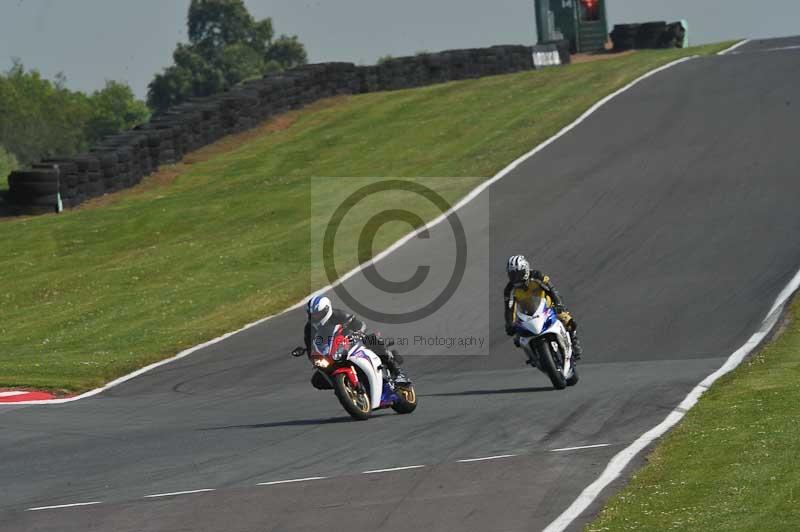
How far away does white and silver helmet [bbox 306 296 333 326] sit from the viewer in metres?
14.2

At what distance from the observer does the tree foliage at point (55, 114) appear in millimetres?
102875

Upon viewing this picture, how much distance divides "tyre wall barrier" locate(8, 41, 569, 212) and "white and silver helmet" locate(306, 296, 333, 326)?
22.0 m

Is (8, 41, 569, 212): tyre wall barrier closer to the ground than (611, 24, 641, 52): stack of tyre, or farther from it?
closer to the ground

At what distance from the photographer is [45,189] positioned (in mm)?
34875

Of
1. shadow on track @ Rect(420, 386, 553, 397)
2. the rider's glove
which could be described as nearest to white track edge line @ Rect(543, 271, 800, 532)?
the rider's glove

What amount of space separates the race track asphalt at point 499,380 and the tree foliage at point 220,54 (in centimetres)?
11707

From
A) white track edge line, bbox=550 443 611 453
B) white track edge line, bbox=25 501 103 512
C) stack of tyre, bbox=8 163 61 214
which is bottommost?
white track edge line, bbox=550 443 611 453

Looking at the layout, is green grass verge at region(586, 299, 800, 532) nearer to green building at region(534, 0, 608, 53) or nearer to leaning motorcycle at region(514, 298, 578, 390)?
leaning motorcycle at region(514, 298, 578, 390)

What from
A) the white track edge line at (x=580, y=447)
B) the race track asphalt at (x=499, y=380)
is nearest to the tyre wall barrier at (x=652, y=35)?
the race track asphalt at (x=499, y=380)

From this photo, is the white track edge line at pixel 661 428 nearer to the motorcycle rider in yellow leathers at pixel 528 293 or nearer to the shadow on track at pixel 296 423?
the motorcycle rider in yellow leathers at pixel 528 293

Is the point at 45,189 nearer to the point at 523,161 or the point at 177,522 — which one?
the point at 523,161

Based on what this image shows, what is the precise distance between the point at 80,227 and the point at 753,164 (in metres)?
16.7

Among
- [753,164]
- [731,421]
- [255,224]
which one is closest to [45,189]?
[255,224]

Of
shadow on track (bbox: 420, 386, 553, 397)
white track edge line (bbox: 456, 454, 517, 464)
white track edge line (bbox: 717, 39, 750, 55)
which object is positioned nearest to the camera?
white track edge line (bbox: 456, 454, 517, 464)
